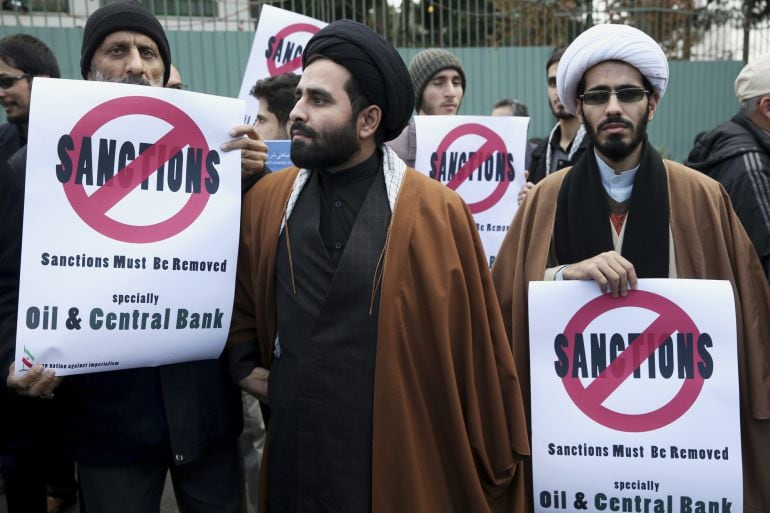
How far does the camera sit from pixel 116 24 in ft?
8.79

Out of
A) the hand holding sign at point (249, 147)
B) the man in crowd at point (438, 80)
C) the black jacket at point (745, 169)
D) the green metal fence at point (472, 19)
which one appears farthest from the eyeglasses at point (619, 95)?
the green metal fence at point (472, 19)

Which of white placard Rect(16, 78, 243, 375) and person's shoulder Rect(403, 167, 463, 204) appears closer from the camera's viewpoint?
white placard Rect(16, 78, 243, 375)

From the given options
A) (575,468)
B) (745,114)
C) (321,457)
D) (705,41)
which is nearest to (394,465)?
(321,457)

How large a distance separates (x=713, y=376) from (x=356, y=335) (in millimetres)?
1119

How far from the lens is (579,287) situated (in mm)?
2434

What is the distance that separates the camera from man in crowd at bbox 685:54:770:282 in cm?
308

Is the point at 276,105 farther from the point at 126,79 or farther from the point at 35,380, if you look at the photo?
the point at 35,380

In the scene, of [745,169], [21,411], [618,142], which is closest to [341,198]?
[618,142]

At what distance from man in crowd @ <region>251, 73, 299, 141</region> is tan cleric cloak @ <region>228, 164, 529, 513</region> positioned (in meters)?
1.78

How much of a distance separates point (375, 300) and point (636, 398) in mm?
882

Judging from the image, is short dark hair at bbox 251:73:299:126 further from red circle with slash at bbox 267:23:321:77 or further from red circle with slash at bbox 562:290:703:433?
red circle with slash at bbox 562:290:703:433

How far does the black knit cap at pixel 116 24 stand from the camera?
268 cm

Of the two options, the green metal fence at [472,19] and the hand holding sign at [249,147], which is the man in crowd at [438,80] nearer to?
the hand holding sign at [249,147]

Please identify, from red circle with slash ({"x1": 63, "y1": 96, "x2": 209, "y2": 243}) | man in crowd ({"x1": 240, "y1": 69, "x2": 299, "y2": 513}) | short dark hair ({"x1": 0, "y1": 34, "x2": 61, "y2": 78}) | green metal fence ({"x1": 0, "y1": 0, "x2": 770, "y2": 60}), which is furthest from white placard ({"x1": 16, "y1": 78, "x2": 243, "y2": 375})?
green metal fence ({"x1": 0, "y1": 0, "x2": 770, "y2": 60})
